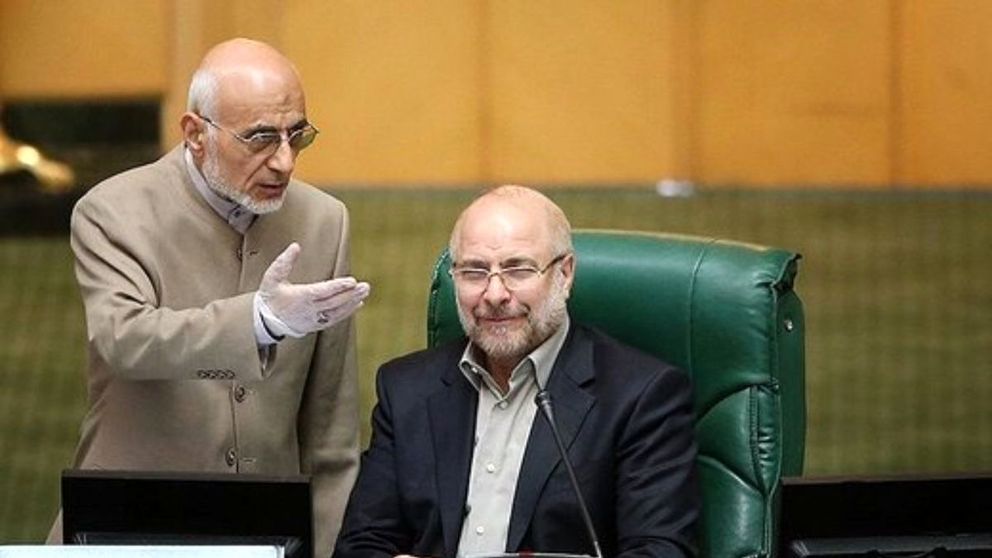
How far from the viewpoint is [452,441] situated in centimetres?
357

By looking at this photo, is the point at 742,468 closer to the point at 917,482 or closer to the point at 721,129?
the point at 917,482

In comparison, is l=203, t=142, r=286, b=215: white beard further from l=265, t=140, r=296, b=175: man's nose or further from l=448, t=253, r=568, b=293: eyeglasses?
l=448, t=253, r=568, b=293: eyeglasses

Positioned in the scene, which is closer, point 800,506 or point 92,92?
point 800,506

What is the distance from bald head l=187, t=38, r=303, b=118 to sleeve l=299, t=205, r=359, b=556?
380 millimetres

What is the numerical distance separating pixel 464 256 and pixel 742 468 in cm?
62

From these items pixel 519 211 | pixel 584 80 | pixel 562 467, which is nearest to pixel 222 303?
pixel 519 211

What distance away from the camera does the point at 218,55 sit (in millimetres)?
3580

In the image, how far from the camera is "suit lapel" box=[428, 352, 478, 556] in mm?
3500

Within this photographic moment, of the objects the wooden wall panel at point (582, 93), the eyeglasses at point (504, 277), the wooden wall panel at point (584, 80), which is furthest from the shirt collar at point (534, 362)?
the wooden wall panel at point (582, 93)

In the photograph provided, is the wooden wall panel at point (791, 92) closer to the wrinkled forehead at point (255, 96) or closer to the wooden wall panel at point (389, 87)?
the wooden wall panel at point (389, 87)

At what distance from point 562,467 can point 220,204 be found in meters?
0.75

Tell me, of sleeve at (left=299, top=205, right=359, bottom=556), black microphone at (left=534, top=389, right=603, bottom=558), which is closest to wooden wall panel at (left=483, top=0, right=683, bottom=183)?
sleeve at (left=299, top=205, right=359, bottom=556)

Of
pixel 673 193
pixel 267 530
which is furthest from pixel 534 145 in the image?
pixel 267 530

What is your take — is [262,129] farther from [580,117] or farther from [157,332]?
[580,117]
